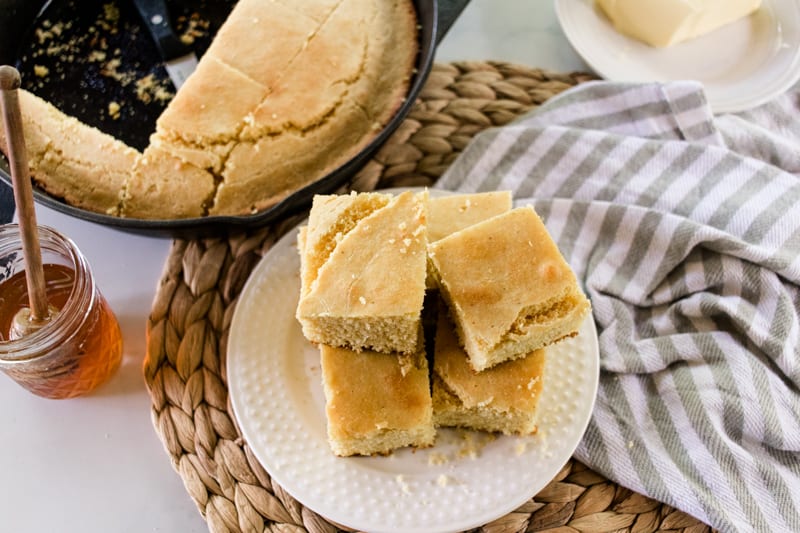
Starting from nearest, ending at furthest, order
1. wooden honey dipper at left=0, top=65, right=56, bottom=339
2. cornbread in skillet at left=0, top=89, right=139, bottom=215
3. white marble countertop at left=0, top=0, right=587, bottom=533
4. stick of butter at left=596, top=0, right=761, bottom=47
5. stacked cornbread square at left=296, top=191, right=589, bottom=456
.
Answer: wooden honey dipper at left=0, top=65, right=56, bottom=339 → stacked cornbread square at left=296, top=191, right=589, bottom=456 → white marble countertop at left=0, top=0, right=587, bottom=533 → cornbread in skillet at left=0, top=89, right=139, bottom=215 → stick of butter at left=596, top=0, right=761, bottom=47

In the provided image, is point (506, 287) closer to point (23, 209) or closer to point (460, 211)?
point (460, 211)

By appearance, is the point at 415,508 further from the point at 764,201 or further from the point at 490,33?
the point at 490,33

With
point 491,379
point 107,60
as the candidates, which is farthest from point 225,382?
point 107,60

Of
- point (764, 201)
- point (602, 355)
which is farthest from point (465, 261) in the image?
point (764, 201)

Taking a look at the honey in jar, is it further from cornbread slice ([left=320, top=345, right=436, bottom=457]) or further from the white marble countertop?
cornbread slice ([left=320, top=345, right=436, bottom=457])

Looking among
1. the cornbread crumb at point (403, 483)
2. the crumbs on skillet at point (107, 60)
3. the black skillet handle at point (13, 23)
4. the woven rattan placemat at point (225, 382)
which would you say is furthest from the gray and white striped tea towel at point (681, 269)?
the black skillet handle at point (13, 23)

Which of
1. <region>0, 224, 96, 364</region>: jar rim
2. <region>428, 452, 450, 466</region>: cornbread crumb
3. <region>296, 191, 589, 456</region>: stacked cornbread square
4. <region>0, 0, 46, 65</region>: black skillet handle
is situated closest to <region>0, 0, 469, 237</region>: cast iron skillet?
<region>0, 0, 46, 65</region>: black skillet handle
